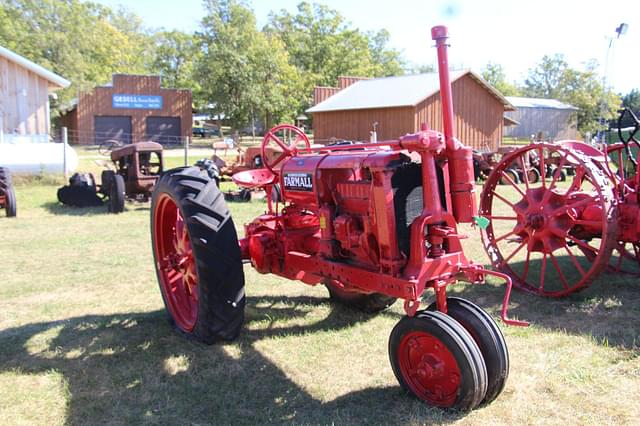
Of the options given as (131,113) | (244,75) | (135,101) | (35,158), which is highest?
(244,75)

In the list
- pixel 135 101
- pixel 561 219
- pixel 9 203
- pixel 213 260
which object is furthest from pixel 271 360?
pixel 135 101

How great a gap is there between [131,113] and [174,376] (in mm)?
31327

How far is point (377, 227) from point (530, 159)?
44.6 ft

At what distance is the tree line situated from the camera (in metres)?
29.9

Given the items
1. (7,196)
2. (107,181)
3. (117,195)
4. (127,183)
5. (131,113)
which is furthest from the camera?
(131,113)

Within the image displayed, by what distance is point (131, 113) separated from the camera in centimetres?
3238

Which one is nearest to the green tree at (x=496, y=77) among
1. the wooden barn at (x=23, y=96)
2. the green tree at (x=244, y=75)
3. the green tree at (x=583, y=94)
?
the green tree at (x=583, y=94)

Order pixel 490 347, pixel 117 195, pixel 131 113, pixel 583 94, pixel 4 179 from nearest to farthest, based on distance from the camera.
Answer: pixel 490 347 → pixel 4 179 → pixel 117 195 → pixel 131 113 → pixel 583 94

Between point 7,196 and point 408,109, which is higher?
point 408,109

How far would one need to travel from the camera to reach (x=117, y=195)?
9758 mm

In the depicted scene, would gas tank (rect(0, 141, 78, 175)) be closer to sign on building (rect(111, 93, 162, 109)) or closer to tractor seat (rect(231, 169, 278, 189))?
tractor seat (rect(231, 169, 278, 189))

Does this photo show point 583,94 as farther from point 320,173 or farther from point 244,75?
point 320,173

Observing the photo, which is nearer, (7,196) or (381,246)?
(381,246)

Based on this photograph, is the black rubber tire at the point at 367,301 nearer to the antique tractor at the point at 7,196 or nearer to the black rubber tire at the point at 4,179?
the antique tractor at the point at 7,196
